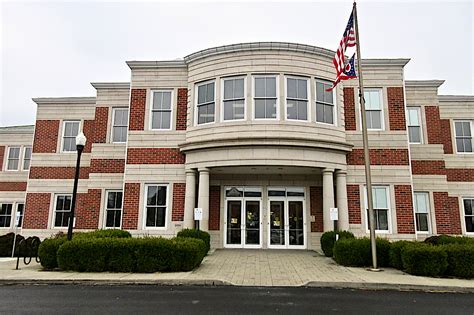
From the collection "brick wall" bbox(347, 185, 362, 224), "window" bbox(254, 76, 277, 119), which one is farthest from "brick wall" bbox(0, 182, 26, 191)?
"brick wall" bbox(347, 185, 362, 224)

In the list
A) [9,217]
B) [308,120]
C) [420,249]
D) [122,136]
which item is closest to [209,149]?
[308,120]

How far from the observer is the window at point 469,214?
1777 cm

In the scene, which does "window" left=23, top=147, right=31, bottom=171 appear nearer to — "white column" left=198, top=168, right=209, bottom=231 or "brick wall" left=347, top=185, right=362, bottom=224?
"white column" left=198, top=168, right=209, bottom=231

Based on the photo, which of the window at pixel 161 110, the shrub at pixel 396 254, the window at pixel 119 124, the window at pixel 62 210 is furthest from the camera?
the window at pixel 62 210

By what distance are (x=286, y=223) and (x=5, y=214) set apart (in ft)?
59.7

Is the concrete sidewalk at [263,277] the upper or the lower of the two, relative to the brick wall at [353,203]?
lower

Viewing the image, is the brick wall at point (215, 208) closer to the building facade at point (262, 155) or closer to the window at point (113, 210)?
the building facade at point (262, 155)

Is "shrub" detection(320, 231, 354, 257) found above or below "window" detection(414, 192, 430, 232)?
below

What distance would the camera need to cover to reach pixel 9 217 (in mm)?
21984

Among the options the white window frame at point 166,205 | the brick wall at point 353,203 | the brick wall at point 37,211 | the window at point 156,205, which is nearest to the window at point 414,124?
the brick wall at point 353,203

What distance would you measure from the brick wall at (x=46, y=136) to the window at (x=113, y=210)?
15.8 ft

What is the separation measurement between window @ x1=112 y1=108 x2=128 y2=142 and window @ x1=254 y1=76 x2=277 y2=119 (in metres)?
7.78

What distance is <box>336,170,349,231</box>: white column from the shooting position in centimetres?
1470

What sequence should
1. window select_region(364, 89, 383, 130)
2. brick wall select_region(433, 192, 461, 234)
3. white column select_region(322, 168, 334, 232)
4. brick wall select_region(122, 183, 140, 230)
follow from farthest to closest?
brick wall select_region(433, 192, 461, 234) < window select_region(364, 89, 383, 130) < brick wall select_region(122, 183, 140, 230) < white column select_region(322, 168, 334, 232)
